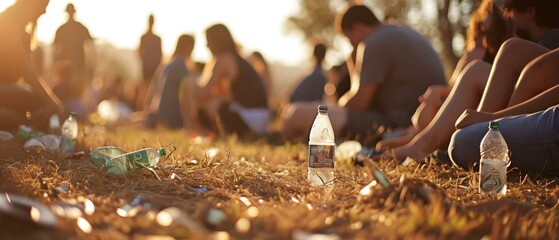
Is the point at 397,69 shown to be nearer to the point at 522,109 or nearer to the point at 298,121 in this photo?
the point at 298,121

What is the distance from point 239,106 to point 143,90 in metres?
8.23

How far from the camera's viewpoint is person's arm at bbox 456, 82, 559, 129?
4422 mm

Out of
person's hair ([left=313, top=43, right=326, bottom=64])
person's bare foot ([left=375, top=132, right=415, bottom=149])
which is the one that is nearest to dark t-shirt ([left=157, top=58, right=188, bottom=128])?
person's hair ([left=313, top=43, right=326, bottom=64])

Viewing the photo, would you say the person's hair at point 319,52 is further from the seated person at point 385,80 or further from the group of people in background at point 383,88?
the seated person at point 385,80

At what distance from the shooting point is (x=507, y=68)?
477cm

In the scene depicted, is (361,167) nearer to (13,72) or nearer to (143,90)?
(13,72)

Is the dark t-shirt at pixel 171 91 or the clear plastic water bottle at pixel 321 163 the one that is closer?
the clear plastic water bottle at pixel 321 163

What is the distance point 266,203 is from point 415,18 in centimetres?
2388

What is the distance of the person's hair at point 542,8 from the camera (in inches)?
197

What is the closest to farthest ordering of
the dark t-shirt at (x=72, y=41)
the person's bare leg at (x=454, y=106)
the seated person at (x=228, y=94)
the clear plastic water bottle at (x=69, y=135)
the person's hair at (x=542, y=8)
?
the person's hair at (x=542, y=8) < the person's bare leg at (x=454, y=106) < the clear plastic water bottle at (x=69, y=135) < the seated person at (x=228, y=94) < the dark t-shirt at (x=72, y=41)

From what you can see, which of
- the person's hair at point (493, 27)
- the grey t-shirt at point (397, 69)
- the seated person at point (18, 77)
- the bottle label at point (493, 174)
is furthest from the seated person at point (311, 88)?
the bottle label at point (493, 174)

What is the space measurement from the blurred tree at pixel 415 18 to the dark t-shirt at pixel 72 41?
5568mm

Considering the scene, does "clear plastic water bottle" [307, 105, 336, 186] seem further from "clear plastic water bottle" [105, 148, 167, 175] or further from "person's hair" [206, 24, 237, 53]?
"person's hair" [206, 24, 237, 53]

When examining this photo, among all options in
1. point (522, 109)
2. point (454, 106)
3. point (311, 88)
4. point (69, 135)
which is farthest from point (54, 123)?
point (311, 88)
